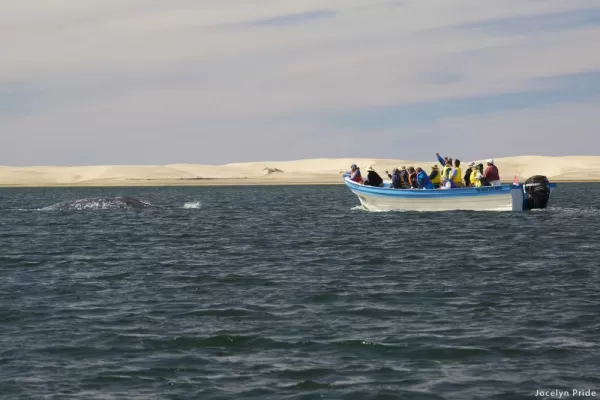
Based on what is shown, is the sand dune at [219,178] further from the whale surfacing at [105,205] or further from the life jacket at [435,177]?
the life jacket at [435,177]

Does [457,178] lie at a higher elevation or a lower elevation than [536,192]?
higher

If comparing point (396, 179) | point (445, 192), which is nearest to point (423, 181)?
point (396, 179)

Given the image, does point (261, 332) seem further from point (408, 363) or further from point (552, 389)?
point (552, 389)

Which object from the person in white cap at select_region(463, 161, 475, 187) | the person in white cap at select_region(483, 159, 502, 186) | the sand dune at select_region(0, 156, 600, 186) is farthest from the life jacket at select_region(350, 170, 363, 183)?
the sand dune at select_region(0, 156, 600, 186)

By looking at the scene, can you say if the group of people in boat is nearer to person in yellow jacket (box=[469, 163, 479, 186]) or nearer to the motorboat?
person in yellow jacket (box=[469, 163, 479, 186])

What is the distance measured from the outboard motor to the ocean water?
43.5ft

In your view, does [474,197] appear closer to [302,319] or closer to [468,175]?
[468,175]

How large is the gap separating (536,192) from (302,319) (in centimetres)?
2973

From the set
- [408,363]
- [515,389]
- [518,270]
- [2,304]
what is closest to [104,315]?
[2,304]

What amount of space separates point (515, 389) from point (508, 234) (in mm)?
21146

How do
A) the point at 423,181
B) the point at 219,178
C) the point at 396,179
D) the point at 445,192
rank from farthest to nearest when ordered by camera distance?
1. the point at 219,178
2. the point at 396,179
3. the point at 423,181
4. the point at 445,192

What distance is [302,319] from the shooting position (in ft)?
50.2

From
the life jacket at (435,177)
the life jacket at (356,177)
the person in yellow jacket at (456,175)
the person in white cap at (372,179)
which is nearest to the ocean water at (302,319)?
the person in yellow jacket at (456,175)

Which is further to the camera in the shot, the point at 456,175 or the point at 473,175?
the point at 473,175
